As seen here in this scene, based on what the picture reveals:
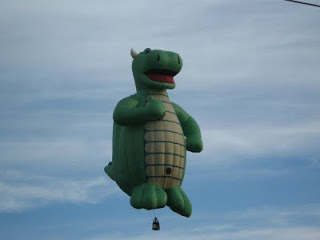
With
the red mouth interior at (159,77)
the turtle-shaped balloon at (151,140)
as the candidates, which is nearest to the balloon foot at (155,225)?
the turtle-shaped balloon at (151,140)

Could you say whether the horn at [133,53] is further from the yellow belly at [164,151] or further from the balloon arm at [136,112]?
the yellow belly at [164,151]

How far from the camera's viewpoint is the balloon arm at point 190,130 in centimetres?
1970

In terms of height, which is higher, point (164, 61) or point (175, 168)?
point (164, 61)

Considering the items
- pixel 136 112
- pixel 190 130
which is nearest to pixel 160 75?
pixel 136 112

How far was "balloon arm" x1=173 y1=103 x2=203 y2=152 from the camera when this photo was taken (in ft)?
64.6

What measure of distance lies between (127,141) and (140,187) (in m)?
1.13

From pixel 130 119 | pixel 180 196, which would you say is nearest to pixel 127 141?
pixel 130 119

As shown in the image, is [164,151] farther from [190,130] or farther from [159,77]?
[159,77]

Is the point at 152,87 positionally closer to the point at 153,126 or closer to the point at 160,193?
the point at 153,126

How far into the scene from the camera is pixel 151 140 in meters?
18.3

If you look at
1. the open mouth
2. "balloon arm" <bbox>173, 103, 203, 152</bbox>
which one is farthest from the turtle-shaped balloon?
"balloon arm" <bbox>173, 103, 203, 152</bbox>

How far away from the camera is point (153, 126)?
18469 mm

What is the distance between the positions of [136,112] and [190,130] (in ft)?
7.39

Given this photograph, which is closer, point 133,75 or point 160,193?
point 160,193
